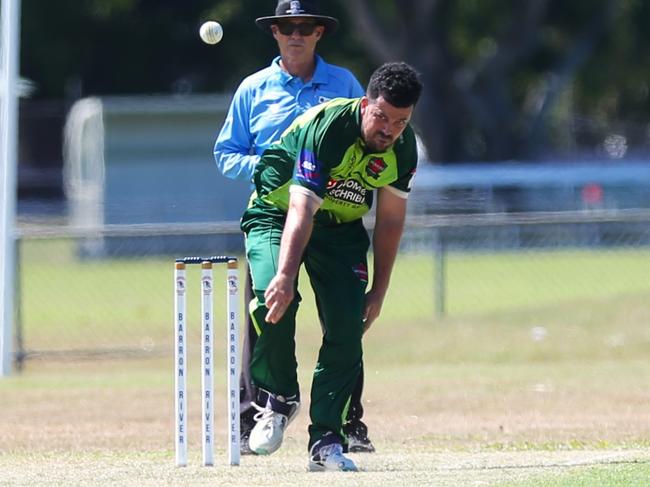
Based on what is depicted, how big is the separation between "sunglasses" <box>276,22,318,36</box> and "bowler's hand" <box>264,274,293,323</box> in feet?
6.41

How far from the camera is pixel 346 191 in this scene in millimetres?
7512

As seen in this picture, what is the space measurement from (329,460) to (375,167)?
1.45m

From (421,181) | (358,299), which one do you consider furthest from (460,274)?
(358,299)

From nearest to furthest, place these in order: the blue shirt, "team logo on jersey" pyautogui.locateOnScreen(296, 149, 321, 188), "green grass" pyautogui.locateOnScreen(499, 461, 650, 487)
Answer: "green grass" pyautogui.locateOnScreen(499, 461, 650, 487), "team logo on jersey" pyautogui.locateOnScreen(296, 149, 321, 188), the blue shirt

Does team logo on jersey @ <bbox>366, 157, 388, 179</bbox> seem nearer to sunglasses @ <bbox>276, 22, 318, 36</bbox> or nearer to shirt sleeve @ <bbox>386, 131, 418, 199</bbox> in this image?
shirt sleeve @ <bbox>386, 131, 418, 199</bbox>

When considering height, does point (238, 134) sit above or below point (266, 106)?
below

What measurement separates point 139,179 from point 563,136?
2090 cm

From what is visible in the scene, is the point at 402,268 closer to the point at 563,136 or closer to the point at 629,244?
the point at 629,244

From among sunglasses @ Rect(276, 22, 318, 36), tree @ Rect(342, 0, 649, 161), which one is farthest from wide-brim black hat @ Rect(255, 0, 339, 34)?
tree @ Rect(342, 0, 649, 161)

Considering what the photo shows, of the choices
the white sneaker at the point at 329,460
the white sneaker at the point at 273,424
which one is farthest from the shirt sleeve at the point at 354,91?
the white sneaker at the point at 329,460

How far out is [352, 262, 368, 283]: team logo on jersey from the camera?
7.70 metres

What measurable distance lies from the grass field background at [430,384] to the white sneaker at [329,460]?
9cm

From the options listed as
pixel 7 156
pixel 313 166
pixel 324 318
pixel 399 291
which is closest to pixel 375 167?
pixel 313 166

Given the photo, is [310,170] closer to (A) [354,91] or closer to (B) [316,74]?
(B) [316,74]
